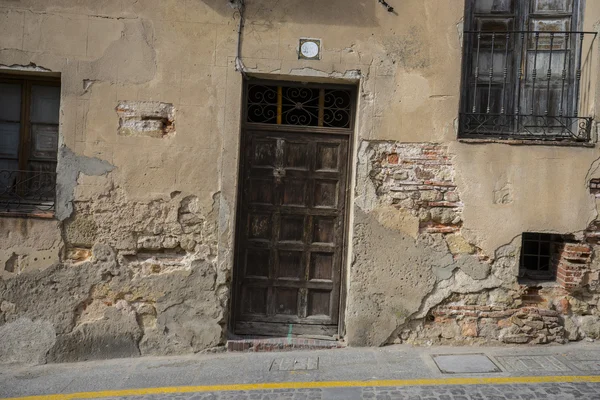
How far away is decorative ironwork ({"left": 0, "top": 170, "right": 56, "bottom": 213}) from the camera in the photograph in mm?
5465

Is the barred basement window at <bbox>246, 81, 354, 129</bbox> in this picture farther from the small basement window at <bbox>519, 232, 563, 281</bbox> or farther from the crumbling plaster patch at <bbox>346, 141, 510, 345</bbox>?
the small basement window at <bbox>519, 232, 563, 281</bbox>

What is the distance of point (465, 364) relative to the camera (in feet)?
16.1

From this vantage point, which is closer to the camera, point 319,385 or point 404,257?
point 319,385

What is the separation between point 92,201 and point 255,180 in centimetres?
172

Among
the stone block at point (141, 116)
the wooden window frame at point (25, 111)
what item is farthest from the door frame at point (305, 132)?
the wooden window frame at point (25, 111)

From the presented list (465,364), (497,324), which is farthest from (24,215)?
(497,324)

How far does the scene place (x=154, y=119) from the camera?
5336 mm

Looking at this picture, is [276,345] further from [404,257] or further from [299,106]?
[299,106]

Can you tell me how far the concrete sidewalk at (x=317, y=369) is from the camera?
4648 mm

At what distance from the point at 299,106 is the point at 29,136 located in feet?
9.80

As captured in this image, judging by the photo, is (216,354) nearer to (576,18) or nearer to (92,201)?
(92,201)

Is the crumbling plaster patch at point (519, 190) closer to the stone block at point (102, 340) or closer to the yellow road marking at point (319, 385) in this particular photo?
the yellow road marking at point (319, 385)

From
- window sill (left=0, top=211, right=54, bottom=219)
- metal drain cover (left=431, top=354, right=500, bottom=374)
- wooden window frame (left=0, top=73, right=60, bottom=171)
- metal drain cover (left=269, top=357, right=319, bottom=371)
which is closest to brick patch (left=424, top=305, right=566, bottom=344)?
metal drain cover (left=431, top=354, right=500, bottom=374)

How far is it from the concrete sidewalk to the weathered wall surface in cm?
18
